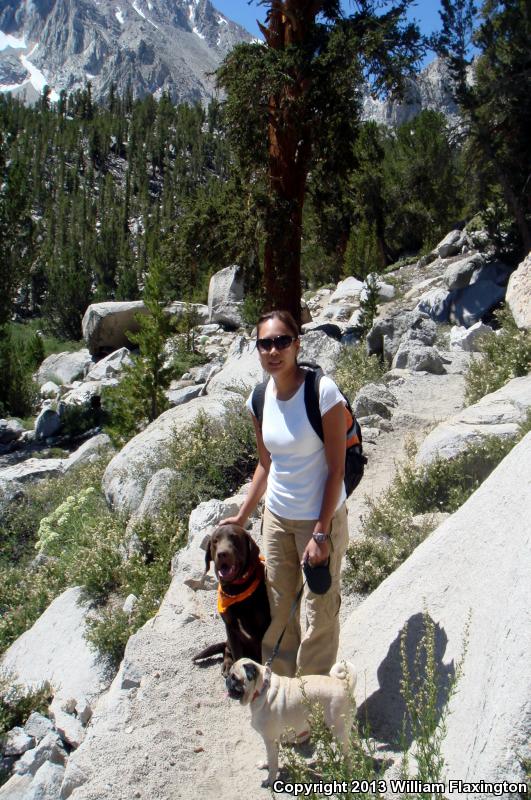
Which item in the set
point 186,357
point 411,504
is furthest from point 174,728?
point 186,357

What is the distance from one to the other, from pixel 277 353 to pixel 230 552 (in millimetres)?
955

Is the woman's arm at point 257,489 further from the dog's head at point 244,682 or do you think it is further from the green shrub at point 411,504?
the green shrub at point 411,504

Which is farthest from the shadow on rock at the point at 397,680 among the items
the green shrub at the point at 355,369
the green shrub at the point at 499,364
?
the green shrub at the point at 355,369

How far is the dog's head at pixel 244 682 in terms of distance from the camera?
2666 mm

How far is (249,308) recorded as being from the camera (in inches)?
662

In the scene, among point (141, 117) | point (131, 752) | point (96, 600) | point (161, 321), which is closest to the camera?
point (131, 752)

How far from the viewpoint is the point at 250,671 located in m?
2.68

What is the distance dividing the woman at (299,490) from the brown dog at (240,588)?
0.50 ft

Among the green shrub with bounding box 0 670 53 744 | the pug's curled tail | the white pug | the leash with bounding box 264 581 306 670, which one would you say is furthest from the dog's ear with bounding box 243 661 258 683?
the green shrub with bounding box 0 670 53 744

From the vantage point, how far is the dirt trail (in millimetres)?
3126

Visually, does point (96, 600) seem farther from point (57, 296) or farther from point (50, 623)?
point (57, 296)

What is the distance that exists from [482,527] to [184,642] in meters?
2.08

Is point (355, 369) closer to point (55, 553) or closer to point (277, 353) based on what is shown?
point (55, 553)

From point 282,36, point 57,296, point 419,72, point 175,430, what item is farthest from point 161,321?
point 57,296
